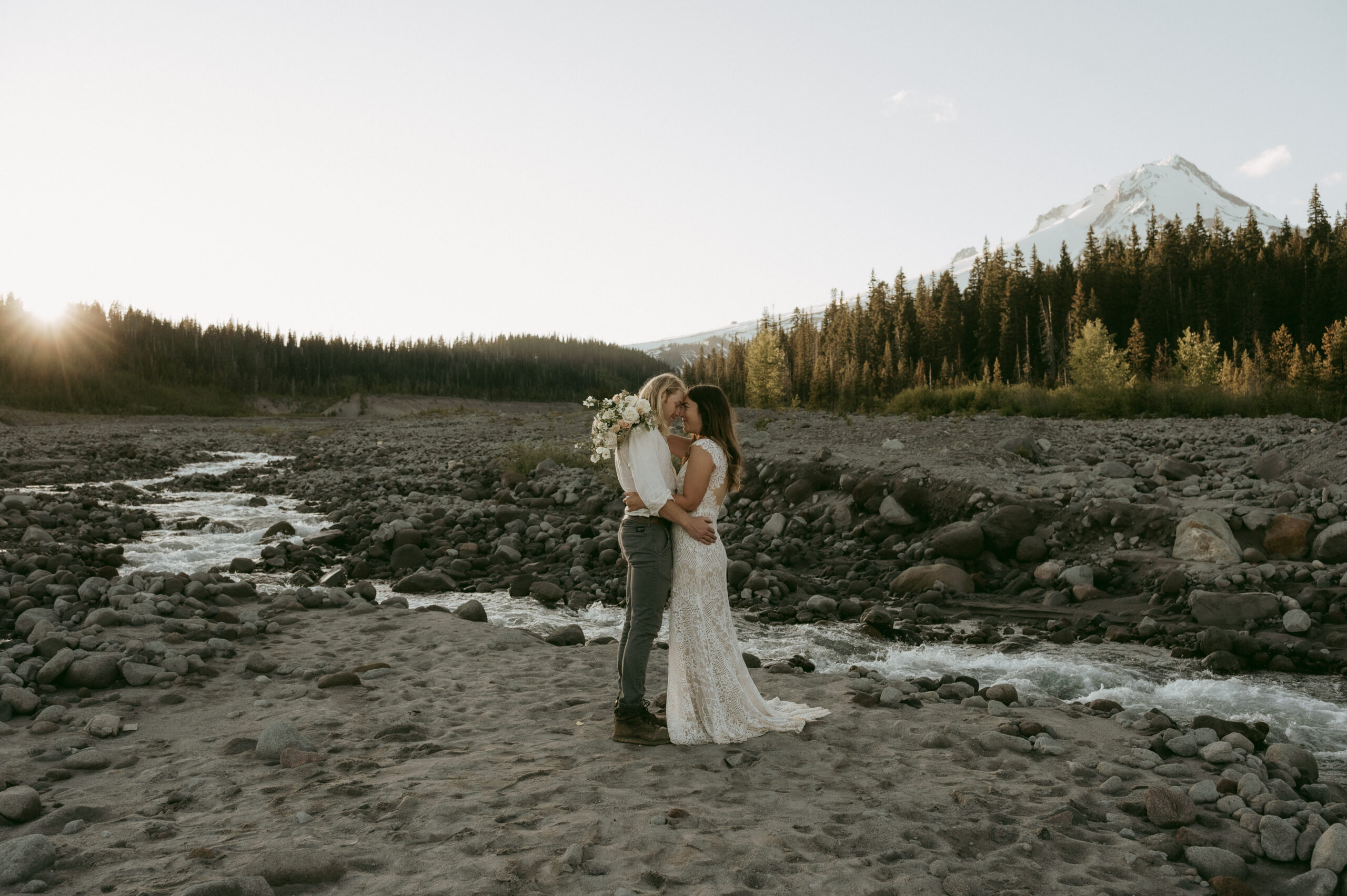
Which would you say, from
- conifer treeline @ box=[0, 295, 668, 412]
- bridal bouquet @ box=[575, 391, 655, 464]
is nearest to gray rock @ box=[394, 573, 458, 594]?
bridal bouquet @ box=[575, 391, 655, 464]

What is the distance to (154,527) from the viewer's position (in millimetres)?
14109

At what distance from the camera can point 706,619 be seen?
5.08 metres

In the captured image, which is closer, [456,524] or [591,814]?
[591,814]

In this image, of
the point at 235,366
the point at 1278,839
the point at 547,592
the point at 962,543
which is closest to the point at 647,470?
the point at 1278,839

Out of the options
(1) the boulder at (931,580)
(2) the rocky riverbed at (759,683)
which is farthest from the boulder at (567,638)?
(1) the boulder at (931,580)

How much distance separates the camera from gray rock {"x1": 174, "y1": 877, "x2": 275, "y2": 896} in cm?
291

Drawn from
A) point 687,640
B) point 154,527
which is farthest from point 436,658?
point 154,527

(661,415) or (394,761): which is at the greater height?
(661,415)

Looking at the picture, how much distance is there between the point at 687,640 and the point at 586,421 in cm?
3089

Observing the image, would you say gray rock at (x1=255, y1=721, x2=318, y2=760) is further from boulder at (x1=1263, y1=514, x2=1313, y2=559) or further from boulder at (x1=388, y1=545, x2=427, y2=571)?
boulder at (x1=1263, y1=514, x2=1313, y2=559)

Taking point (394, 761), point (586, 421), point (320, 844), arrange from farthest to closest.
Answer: point (586, 421), point (394, 761), point (320, 844)

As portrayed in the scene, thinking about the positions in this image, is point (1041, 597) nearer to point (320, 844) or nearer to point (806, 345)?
point (320, 844)

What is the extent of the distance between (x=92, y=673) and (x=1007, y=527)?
431 inches

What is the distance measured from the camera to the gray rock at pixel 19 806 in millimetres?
3713
